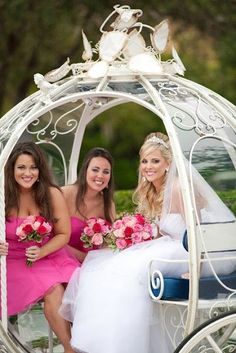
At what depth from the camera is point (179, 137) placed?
5.58 metres

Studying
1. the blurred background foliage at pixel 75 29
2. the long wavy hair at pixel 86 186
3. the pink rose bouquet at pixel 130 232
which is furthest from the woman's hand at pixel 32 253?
the blurred background foliage at pixel 75 29

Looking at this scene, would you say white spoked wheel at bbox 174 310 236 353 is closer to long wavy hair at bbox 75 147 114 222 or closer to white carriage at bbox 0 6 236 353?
white carriage at bbox 0 6 236 353

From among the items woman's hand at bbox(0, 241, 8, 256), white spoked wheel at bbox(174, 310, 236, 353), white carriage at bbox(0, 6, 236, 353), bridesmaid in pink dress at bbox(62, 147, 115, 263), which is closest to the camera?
white spoked wheel at bbox(174, 310, 236, 353)

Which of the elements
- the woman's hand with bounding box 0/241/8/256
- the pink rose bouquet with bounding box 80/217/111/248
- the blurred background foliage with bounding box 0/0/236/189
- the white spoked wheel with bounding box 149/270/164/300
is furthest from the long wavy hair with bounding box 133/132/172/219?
the blurred background foliage with bounding box 0/0/236/189

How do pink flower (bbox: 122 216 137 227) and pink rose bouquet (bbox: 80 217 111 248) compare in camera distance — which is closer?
pink flower (bbox: 122 216 137 227)

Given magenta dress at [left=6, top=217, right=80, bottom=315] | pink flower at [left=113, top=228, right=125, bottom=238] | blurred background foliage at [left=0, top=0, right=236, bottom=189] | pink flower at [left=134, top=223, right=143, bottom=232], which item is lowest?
magenta dress at [left=6, top=217, right=80, bottom=315]

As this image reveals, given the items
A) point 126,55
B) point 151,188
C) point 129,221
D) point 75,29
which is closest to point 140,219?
point 129,221

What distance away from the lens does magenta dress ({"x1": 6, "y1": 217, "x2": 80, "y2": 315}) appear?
6.08 m

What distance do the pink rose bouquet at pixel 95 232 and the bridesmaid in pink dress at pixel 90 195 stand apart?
136mm

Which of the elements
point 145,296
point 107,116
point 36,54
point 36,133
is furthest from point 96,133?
point 145,296

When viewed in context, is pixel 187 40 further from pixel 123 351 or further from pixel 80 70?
pixel 123 351

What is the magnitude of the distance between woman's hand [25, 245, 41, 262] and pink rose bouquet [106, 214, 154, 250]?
1.61ft

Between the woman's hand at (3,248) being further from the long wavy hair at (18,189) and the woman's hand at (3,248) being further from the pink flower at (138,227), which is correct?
the pink flower at (138,227)

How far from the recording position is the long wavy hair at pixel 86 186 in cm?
668
